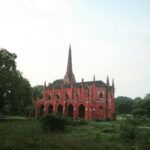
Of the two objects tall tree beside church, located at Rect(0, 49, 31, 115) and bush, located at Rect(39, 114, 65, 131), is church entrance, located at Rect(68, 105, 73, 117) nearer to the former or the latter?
tall tree beside church, located at Rect(0, 49, 31, 115)

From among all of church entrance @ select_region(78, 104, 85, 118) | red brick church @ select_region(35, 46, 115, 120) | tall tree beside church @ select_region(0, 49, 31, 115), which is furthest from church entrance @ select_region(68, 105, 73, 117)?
tall tree beside church @ select_region(0, 49, 31, 115)

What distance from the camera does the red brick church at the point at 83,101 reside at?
56.1 metres

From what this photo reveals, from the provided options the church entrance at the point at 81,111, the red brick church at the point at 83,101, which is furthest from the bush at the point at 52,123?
the church entrance at the point at 81,111

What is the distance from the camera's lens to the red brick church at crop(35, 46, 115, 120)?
5612 centimetres

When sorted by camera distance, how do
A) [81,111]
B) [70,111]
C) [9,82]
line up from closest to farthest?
[9,82]
[81,111]
[70,111]

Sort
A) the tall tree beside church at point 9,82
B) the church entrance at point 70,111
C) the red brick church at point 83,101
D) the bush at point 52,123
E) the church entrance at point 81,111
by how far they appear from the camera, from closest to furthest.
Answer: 1. the bush at point 52,123
2. the tall tree beside church at point 9,82
3. the red brick church at point 83,101
4. the church entrance at point 81,111
5. the church entrance at point 70,111

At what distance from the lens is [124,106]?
10994 cm

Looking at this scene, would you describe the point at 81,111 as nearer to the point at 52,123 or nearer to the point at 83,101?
the point at 83,101

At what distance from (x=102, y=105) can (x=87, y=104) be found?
4.39 meters

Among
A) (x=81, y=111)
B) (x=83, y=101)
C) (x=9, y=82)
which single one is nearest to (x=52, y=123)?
(x=9, y=82)

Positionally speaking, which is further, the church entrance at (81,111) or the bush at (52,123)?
the church entrance at (81,111)

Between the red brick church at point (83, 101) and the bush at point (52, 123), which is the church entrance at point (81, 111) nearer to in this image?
the red brick church at point (83, 101)

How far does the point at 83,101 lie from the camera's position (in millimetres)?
57375

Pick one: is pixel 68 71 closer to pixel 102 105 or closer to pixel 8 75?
pixel 102 105
